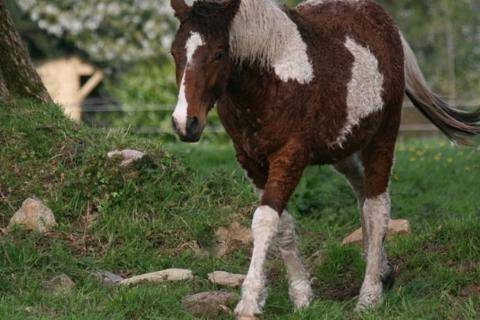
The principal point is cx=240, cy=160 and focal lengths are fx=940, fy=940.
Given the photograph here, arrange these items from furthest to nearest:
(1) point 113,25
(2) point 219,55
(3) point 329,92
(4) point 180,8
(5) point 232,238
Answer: (1) point 113,25 < (5) point 232,238 < (3) point 329,92 < (4) point 180,8 < (2) point 219,55

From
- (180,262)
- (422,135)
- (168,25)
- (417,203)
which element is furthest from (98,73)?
(180,262)

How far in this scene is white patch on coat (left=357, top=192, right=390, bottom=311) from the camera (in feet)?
19.6

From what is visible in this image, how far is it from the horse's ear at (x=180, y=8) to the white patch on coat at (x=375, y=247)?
2.00m

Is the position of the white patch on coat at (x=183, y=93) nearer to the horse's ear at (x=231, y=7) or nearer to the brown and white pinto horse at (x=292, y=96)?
the brown and white pinto horse at (x=292, y=96)

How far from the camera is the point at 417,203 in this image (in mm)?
9406

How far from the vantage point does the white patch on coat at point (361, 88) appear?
5.85 meters

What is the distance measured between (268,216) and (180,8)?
127 cm

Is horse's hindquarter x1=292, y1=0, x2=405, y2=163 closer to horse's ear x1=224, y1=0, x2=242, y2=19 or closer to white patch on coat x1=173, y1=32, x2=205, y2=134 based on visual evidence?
horse's ear x1=224, y1=0, x2=242, y2=19

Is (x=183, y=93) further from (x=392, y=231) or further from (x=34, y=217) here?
(x=392, y=231)

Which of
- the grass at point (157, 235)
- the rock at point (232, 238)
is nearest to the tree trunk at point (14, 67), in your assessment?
the grass at point (157, 235)

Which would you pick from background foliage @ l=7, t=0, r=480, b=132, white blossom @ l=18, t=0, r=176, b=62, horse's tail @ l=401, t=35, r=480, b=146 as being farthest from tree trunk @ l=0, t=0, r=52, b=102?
white blossom @ l=18, t=0, r=176, b=62

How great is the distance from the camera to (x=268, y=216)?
529 centimetres

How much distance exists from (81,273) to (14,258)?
1.53ft

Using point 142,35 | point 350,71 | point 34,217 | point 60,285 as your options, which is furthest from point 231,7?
point 142,35
